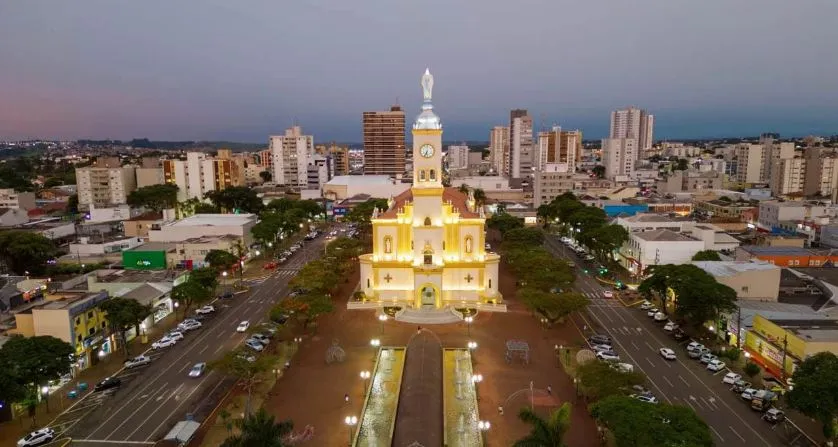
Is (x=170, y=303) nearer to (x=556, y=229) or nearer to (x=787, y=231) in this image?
(x=556, y=229)

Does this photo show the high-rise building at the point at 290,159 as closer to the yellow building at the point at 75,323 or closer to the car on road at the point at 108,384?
the yellow building at the point at 75,323

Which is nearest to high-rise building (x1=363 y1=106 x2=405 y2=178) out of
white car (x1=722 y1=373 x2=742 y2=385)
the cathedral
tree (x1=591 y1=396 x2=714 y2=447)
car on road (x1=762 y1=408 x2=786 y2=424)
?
the cathedral

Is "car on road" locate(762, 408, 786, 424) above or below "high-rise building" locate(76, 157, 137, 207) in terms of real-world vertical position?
below

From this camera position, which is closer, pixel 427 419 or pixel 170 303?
pixel 427 419

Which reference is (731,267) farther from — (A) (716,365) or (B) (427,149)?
(B) (427,149)

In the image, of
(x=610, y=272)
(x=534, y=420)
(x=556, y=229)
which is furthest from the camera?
(x=556, y=229)

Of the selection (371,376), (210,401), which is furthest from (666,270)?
(210,401)

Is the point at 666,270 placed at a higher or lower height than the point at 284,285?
higher

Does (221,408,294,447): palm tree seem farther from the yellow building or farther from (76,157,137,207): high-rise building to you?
(76,157,137,207): high-rise building
